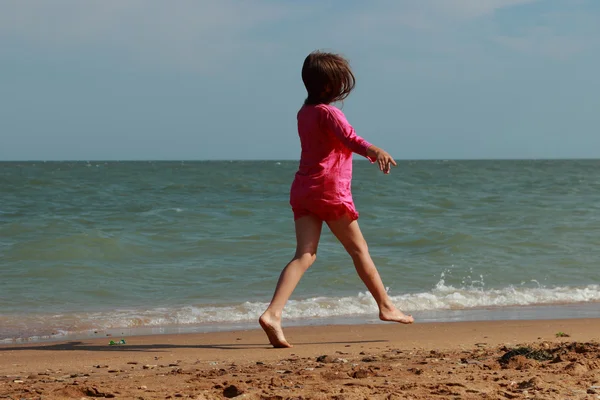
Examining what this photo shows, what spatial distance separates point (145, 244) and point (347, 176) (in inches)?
243

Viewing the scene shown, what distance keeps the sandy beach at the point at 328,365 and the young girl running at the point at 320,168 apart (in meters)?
0.50

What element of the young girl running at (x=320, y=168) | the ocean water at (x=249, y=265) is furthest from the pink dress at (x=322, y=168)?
the ocean water at (x=249, y=265)

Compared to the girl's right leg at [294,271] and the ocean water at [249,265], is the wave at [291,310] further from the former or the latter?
the girl's right leg at [294,271]

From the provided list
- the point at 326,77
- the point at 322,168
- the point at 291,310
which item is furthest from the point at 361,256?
the point at 291,310

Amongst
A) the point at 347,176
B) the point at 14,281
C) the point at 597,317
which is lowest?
the point at 14,281

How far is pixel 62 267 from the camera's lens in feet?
26.0

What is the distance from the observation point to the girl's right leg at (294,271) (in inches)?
159

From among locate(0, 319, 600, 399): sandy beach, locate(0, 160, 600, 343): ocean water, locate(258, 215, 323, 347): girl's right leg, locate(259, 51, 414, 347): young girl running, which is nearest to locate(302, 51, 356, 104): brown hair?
locate(259, 51, 414, 347): young girl running

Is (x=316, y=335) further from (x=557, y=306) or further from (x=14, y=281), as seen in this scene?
(x=14, y=281)

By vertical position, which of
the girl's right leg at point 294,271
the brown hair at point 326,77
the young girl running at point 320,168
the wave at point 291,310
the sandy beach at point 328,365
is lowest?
the wave at point 291,310

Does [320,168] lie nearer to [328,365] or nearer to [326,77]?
[326,77]

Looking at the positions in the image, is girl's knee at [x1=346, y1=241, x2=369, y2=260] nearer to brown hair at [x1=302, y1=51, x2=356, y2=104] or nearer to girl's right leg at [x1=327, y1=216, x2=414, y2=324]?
girl's right leg at [x1=327, y1=216, x2=414, y2=324]

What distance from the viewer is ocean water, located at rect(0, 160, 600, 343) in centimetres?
601

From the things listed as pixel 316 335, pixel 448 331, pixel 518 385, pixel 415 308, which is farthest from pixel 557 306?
pixel 518 385
